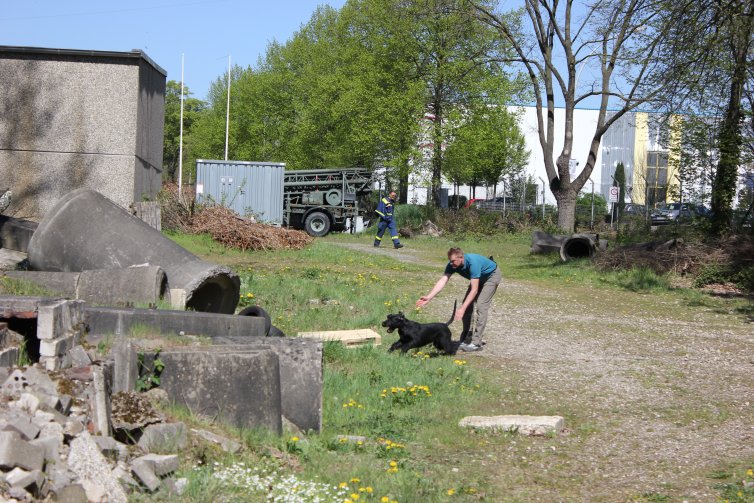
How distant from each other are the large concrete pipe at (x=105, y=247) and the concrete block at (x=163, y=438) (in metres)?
4.12

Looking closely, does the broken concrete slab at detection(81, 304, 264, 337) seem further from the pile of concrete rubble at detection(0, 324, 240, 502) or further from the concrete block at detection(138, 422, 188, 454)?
the concrete block at detection(138, 422, 188, 454)

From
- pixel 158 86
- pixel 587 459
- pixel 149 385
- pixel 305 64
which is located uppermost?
pixel 305 64

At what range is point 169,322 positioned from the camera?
25.4 ft

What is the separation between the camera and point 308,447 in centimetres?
655

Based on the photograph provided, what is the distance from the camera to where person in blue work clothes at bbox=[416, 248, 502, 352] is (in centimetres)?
1123

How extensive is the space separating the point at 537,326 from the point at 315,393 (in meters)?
6.83

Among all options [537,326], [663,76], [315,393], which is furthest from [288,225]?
[315,393]

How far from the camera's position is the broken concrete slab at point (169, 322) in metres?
7.24

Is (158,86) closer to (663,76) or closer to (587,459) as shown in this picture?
(663,76)

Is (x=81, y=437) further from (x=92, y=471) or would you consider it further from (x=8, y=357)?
(x=8, y=357)

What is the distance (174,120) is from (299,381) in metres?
63.3

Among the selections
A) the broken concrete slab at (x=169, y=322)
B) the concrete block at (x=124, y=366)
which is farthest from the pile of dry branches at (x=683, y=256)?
the concrete block at (x=124, y=366)

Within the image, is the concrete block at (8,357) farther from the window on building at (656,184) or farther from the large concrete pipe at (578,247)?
the window on building at (656,184)

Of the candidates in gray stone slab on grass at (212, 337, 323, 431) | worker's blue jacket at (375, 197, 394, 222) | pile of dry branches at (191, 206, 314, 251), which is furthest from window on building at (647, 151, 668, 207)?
gray stone slab on grass at (212, 337, 323, 431)
